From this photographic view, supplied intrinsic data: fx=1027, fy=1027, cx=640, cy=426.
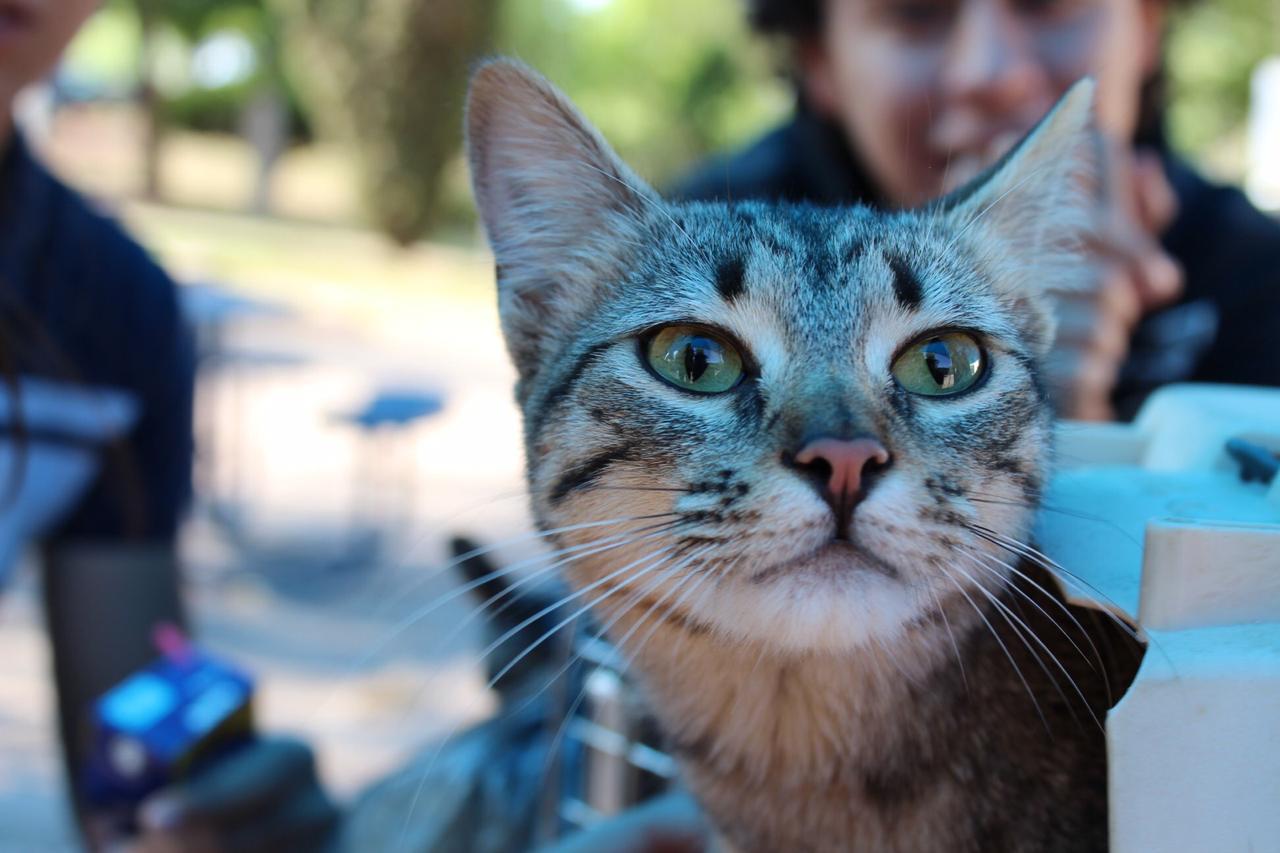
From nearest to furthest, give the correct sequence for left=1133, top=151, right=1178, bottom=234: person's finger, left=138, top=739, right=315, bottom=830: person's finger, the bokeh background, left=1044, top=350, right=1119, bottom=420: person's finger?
left=138, top=739, right=315, bottom=830: person's finger < left=1044, top=350, right=1119, bottom=420: person's finger < left=1133, top=151, right=1178, bottom=234: person's finger < the bokeh background

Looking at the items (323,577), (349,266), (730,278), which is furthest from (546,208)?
(349,266)

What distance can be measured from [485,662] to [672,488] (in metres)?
0.66

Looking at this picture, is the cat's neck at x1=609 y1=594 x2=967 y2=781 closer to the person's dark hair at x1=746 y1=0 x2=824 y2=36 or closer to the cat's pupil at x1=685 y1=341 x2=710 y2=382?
the cat's pupil at x1=685 y1=341 x2=710 y2=382

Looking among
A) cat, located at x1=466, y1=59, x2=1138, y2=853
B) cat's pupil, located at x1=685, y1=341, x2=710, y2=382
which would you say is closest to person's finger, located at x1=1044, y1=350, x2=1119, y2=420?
cat, located at x1=466, y1=59, x2=1138, y2=853

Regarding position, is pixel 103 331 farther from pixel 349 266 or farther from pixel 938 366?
pixel 349 266

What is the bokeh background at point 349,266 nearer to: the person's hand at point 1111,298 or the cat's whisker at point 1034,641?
the cat's whisker at point 1034,641

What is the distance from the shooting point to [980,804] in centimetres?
108

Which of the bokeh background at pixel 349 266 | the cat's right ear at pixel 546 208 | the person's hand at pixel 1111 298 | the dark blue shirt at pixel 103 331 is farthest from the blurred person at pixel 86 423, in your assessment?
the person's hand at pixel 1111 298

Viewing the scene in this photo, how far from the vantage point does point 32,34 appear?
68.5 inches

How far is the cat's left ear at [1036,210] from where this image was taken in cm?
127

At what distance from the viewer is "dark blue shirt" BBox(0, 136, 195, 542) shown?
2.00 m

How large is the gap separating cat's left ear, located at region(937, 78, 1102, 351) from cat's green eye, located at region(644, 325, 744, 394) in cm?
39

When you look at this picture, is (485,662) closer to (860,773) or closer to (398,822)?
(398,822)

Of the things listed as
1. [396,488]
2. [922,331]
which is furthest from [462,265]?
[922,331]
